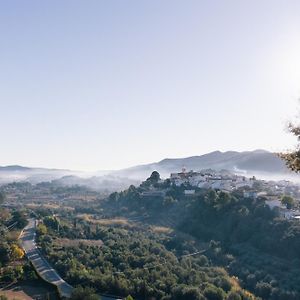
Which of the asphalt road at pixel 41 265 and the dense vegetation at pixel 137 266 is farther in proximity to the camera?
the asphalt road at pixel 41 265

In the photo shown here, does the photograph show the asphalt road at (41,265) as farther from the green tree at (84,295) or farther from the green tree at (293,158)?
the green tree at (293,158)

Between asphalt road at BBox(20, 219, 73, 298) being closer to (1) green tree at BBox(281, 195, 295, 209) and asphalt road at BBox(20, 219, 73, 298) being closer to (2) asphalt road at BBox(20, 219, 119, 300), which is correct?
(2) asphalt road at BBox(20, 219, 119, 300)

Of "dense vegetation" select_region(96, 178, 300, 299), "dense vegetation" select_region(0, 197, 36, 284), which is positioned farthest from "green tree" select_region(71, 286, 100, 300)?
"dense vegetation" select_region(96, 178, 300, 299)

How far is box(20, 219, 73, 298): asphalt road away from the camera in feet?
62.1

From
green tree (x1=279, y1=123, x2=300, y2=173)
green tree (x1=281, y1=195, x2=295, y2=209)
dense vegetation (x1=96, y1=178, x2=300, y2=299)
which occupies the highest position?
green tree (x1=279, y1=123, x2=300, y2=173)

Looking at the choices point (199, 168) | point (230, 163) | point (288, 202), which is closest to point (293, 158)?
point (288, 202)

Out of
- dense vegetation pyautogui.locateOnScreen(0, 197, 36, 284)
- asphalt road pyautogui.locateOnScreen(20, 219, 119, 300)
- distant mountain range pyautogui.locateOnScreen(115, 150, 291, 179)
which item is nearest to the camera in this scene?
asphalt road pyautogui.locateOnScreen(20, 219, 119, 300)

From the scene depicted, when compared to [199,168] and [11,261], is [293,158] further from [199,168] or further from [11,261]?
[199,168]

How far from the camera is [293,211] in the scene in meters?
34.7

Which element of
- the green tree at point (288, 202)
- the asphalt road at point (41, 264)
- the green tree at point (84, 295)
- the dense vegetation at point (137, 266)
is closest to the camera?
the green tree at point (84, 295)

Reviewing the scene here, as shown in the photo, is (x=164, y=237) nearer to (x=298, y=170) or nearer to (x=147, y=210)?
(x=147, y=210)

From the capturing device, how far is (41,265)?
854 inches

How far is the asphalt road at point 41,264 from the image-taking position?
1880cm

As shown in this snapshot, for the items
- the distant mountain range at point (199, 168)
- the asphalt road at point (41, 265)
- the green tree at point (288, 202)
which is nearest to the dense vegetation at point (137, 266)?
the asphalt road at point (41, 265)
